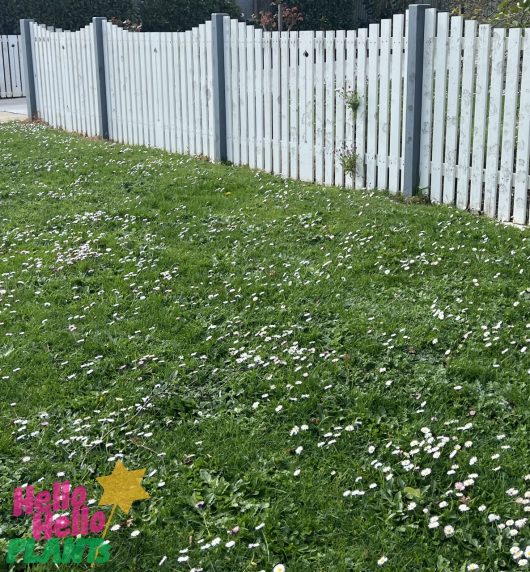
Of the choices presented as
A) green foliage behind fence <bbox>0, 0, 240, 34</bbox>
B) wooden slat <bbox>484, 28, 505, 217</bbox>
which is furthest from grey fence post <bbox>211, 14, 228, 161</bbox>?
green foliage behind fence <bbox>0, 0, 240, 34</bbox>

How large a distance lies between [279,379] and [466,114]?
3.91m

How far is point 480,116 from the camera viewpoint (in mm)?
7215

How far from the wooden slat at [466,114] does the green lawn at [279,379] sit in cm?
36

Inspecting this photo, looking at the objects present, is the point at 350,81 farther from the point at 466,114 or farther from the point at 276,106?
the point at 466,114

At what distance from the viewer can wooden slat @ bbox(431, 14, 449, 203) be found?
7.40m

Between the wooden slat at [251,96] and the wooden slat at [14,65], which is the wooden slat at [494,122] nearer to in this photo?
the wooden slat at [251,96]

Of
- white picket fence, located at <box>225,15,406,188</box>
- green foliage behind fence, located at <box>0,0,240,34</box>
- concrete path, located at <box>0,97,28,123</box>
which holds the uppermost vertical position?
green foliage behind fence, located at <box>0,0,240,34</box>

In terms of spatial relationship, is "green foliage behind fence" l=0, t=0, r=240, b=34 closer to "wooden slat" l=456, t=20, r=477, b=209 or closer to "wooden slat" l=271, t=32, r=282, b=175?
"wooden slat" l=271, t=32, r=282, b=175

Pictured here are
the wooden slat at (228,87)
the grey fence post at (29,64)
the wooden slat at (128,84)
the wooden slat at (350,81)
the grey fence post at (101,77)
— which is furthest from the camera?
the grey fence post at (29,64)

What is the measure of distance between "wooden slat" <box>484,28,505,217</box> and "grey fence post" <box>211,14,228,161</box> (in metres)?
3.94

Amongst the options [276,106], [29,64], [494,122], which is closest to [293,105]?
[276,106]

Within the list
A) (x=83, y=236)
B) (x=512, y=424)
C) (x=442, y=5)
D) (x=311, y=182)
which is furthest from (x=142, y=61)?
(x=442, y=5)

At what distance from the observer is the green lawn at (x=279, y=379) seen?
332 centimetres

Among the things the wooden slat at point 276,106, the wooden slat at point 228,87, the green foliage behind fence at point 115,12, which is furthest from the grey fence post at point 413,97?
the green foliage behind fence at point 115,12
